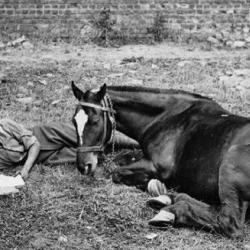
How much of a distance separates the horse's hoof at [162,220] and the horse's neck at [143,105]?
1.30m

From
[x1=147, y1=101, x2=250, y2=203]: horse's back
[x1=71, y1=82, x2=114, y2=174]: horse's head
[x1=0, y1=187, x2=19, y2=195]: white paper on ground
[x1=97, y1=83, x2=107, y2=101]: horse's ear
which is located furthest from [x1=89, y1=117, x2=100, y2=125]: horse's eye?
[x1=0, y1=187, x2=19, y2=195]: white paper on ground

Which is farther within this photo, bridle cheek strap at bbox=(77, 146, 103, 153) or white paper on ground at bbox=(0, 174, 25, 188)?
white paper on ground at bbox=(0, 174, 25, 188)

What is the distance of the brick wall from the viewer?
1186cm

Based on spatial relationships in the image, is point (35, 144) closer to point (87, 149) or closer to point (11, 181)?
A: point (11, 181)

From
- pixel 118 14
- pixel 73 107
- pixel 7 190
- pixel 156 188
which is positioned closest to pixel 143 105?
pixel 156 188

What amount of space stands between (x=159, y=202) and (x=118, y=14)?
7380mm

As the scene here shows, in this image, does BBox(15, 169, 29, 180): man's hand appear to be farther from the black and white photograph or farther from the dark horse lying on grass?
the dark horse lying on grass

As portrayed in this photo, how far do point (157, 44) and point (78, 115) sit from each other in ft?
21.2

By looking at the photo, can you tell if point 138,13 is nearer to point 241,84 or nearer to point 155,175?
point 241,84

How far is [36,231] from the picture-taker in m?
4.82

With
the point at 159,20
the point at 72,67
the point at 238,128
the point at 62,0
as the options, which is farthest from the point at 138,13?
the point at 238,128

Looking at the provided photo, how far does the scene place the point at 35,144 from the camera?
20.5 ft

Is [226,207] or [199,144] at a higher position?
[199,144]

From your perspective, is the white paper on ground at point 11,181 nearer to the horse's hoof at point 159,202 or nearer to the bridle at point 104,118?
the bridle at point 104,118
